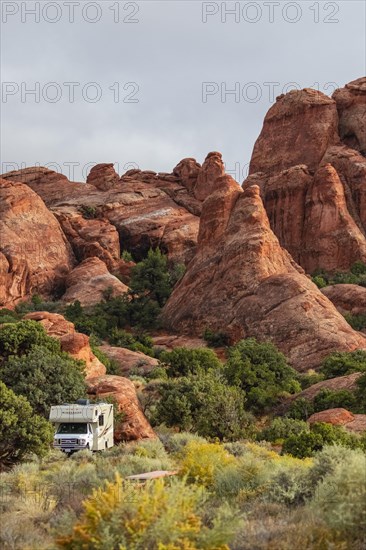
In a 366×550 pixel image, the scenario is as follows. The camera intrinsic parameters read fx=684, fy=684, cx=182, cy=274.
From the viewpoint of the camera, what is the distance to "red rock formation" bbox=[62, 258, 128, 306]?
74938mm

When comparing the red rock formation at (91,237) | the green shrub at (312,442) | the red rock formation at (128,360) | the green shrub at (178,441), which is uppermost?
the red rock formation at (91,237)

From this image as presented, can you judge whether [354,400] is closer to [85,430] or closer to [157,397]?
[157,397]

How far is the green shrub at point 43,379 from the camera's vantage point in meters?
30.7

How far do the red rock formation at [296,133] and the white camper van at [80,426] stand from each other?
74015mm

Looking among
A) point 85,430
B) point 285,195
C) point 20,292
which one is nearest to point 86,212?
point 20,292

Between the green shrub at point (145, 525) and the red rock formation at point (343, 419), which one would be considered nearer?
the green shrub at point (145, 525)

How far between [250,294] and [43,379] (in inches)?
1215

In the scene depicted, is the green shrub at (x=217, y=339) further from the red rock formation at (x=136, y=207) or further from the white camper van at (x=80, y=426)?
the red rock formation at (x=136, y=207)

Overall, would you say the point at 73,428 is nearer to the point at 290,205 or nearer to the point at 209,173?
the point at 290,205

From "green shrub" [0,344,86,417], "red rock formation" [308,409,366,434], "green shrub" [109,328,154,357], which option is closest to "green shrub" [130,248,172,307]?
"green shrub" [109,328,154,357]

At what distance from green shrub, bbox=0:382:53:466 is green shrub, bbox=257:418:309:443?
10.6 meters

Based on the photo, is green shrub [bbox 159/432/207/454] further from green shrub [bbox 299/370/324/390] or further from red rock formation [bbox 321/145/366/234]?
red rock formation [bbox 321/145/366/234]

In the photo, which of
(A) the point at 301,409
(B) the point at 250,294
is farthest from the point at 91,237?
(A) the point at 301,409

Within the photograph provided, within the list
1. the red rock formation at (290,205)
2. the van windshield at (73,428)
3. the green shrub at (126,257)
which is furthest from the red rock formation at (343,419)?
the green shrub at (126,257)
